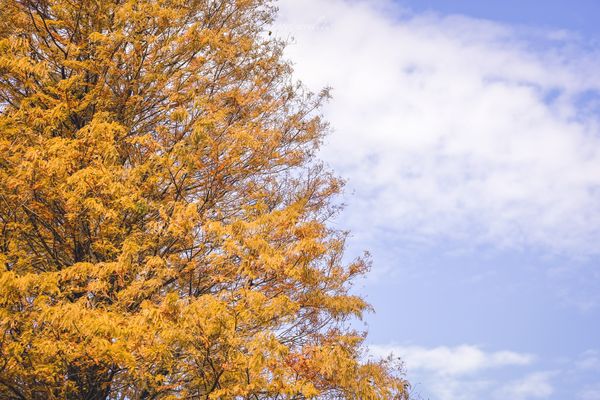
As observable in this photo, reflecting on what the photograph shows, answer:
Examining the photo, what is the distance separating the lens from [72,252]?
6.57m

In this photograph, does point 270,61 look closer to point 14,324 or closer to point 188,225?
point 188,225

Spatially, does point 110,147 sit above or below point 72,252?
above

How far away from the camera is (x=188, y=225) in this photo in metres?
5.45

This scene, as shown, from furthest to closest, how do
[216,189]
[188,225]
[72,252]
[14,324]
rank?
[216,189], [72,252], [188,225], [14,324]

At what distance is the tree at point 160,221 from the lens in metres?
4.89

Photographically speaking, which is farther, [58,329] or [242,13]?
[242,13]

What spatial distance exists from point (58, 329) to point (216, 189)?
288 cm

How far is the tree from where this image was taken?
16.0 feet

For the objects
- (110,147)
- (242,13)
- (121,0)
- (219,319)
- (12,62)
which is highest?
(242,13)

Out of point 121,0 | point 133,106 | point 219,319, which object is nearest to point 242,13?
point 121,0

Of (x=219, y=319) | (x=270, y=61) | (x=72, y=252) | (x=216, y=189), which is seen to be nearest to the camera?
(x=219, y=319)

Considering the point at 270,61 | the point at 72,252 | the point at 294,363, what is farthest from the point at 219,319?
the point at 270,61

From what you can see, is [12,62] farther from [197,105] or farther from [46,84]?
[197,105]

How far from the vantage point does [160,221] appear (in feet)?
19.0
